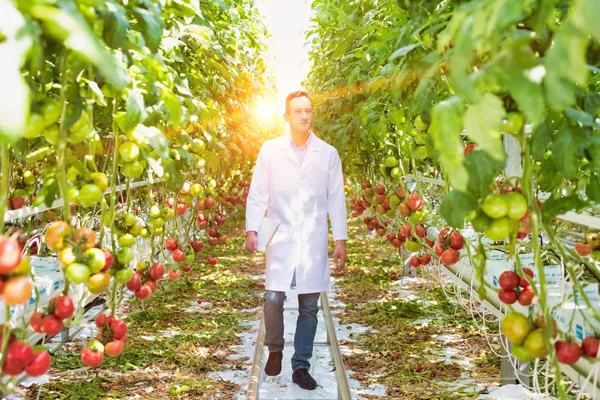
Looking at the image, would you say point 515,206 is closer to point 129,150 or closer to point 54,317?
point 129,150

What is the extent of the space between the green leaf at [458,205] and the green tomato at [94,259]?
33.8 inches

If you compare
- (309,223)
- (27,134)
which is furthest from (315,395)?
(27,134)

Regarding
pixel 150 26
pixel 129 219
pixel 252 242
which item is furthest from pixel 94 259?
pixel 252 242

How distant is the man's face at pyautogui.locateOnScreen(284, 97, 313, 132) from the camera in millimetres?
3439

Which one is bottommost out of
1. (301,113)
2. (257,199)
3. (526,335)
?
(526,335)

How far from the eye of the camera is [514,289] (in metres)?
1.73

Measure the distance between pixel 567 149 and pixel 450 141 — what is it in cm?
55

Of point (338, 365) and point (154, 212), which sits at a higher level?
point (154, 212)

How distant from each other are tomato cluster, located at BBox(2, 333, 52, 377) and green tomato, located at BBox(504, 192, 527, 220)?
113 cm

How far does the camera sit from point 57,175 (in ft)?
4.99

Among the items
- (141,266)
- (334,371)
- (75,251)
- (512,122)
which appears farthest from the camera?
(334,371)

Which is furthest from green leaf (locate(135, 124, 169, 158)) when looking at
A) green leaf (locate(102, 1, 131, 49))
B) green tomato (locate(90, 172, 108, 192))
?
green leaf (locate(102, 1, 131, 49))

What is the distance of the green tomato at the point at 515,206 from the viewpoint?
1.36m

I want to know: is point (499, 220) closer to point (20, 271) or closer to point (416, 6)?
point (416, 6)
